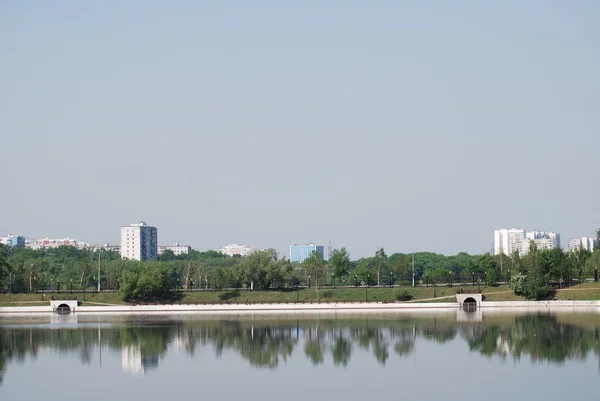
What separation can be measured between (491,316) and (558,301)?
34.6 feet

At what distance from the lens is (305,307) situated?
68.4 metres

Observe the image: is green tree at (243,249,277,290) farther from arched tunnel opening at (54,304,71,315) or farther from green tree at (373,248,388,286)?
arched tunnel opening at (54,304,71,315)

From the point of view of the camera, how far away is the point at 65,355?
38344 mm

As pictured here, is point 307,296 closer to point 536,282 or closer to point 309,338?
point 536,282

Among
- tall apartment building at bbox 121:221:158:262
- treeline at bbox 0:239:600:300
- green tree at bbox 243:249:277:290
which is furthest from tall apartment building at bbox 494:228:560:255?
green tree at bbox 243:249:277:290

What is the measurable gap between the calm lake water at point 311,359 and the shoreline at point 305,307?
1087 centimetres

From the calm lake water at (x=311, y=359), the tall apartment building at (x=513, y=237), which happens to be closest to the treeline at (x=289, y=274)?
the calm lake water at (x=311, y=359)

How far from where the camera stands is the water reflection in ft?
120

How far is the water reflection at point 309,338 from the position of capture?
3653 cm

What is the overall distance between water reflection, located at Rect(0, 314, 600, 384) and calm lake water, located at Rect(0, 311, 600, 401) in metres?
0.05

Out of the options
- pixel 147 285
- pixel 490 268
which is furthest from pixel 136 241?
pixel 490 268

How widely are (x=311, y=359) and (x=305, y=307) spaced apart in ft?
107

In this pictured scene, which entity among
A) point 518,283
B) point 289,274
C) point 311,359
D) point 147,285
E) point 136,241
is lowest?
point 311,359

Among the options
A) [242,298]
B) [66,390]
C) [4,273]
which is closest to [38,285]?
[4,273]
